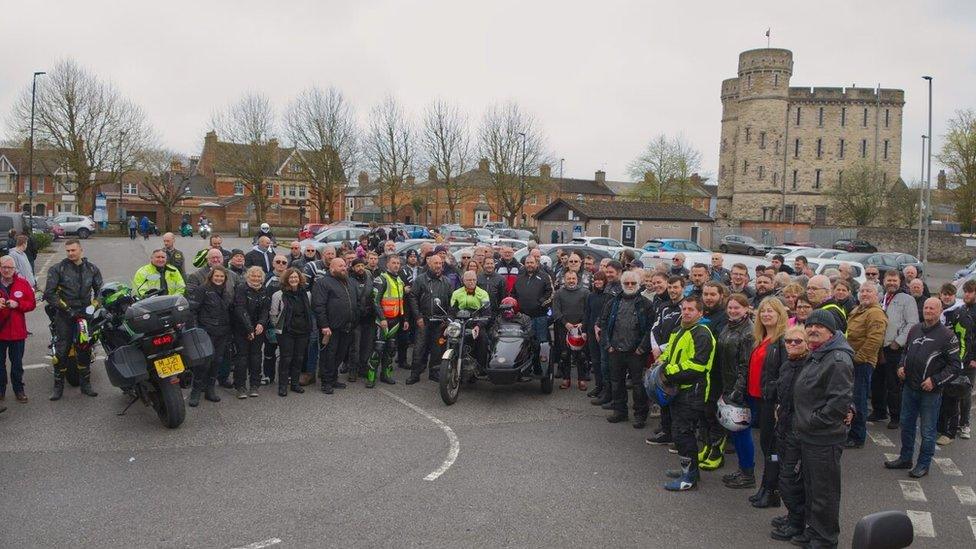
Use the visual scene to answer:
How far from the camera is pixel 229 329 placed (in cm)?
892

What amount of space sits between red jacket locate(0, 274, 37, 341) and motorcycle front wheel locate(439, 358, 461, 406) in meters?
4.70

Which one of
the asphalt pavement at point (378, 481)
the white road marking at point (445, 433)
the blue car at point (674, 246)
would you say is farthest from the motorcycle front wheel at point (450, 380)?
the blue car at point (674, 246)

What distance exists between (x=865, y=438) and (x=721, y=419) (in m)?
2.75

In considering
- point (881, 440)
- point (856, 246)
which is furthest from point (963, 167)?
point (881, 440)

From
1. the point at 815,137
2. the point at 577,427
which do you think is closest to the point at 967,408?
A: the point at 577,427

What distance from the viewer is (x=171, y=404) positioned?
746 centimetres

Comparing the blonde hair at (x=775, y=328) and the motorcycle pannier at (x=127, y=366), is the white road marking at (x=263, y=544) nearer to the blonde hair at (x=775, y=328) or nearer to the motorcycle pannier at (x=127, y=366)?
A: the motorcycle pannier at (x=127, y=366)

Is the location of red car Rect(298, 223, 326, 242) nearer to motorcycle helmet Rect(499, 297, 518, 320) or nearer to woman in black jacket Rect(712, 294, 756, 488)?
motorcycle helmet Rect(499, 297, 518, 320)

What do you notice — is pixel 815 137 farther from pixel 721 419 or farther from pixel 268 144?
pixel 721 419

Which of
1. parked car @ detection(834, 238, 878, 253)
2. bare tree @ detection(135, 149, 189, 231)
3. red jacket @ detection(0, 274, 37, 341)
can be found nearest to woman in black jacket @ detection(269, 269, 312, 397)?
red jacket @ detection(0, 274, 37, 341)

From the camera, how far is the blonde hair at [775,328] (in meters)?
5.98

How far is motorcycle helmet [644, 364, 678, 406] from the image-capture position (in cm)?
642

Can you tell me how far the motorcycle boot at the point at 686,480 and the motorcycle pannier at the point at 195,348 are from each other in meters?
4.94

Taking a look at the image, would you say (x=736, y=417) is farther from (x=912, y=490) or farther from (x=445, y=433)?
(x=445, y=433)
